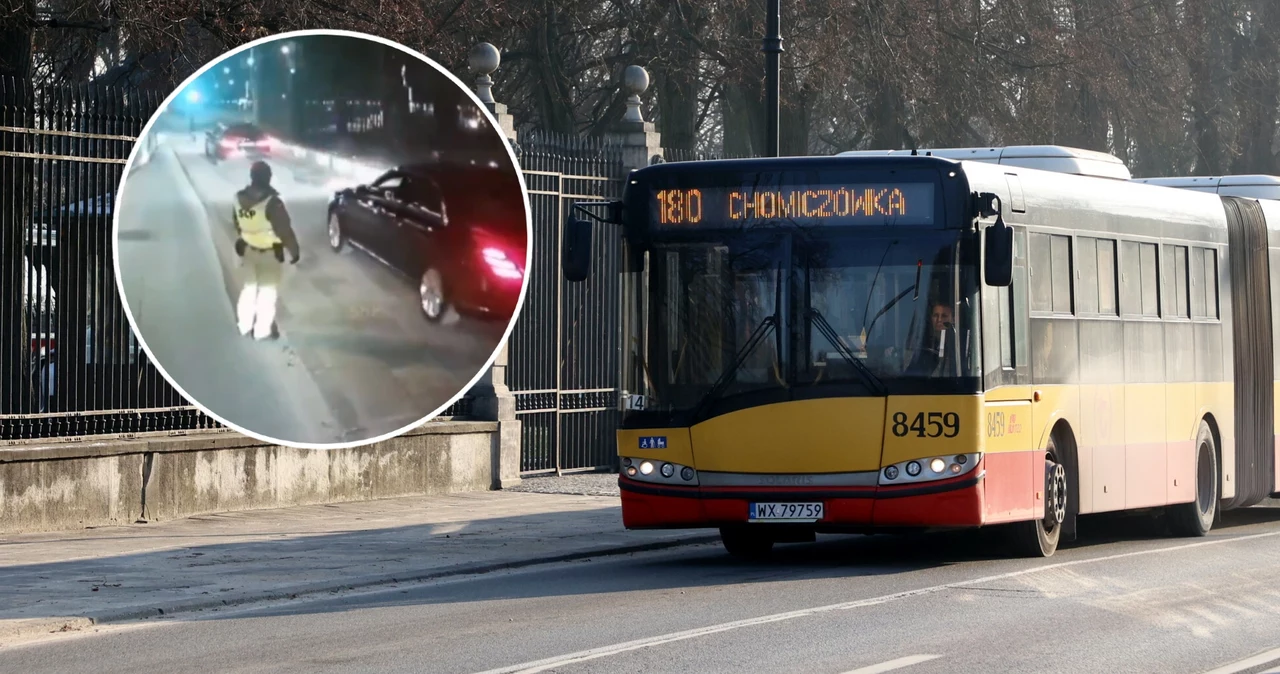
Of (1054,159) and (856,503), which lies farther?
(1054,159)

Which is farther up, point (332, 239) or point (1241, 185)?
point (1241, 185)

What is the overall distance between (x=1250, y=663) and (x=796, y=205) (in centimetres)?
562

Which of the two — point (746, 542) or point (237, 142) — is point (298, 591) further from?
point (237, 142)

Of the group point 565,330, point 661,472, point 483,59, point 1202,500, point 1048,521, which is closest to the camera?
point 661,472

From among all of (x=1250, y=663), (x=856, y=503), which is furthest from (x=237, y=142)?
(x=1250, y=663)

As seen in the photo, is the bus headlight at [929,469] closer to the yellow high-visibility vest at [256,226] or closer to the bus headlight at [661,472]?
the bus headlight at [661,472]

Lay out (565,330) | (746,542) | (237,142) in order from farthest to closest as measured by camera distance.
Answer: (565,330) → (237,142) → (746,542)

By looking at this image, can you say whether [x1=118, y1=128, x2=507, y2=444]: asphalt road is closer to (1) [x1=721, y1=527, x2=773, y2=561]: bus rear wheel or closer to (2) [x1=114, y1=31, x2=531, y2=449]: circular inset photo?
(2) [x1=114, y1=31, x2=531, y2=449]: circular inset photo

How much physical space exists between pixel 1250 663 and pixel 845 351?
4829mm

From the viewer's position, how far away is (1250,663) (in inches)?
378

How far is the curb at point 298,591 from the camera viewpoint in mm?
10977

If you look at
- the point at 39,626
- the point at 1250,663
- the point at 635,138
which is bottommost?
the point at 1250,663

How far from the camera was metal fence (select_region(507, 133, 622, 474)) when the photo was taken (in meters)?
22.4

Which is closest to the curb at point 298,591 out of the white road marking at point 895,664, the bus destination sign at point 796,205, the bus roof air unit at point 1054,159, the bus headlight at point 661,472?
the bus headlight at point 661,472
